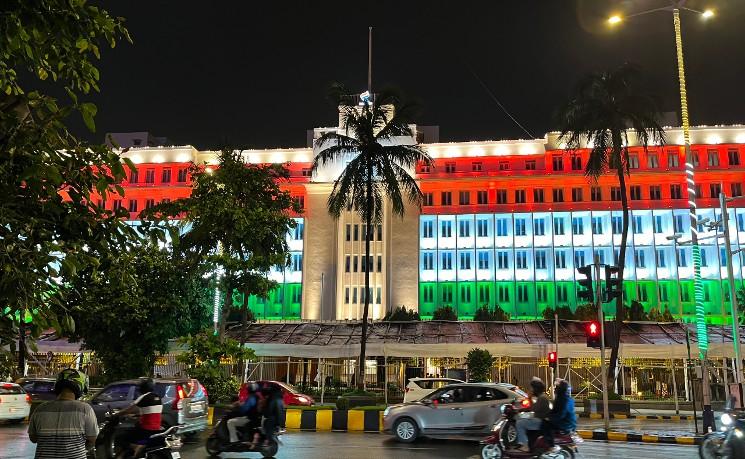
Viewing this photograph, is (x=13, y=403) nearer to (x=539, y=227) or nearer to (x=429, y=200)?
(x=429, y=200)

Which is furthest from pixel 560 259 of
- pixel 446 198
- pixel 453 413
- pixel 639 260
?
pixel 453 413

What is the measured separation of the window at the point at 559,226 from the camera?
177ft

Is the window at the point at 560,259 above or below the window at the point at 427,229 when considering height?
below

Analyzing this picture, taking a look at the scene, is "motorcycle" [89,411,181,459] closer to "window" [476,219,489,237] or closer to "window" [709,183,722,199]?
"window" [476,219,489,237]

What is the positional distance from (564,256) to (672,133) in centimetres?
1443

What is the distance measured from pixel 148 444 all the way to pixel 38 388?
17932mm

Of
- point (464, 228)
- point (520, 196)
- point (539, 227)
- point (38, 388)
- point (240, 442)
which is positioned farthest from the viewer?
point (520, 196)

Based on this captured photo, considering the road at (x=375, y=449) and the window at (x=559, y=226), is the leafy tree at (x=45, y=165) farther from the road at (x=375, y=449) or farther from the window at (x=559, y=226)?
the window at (x=559, y=226)

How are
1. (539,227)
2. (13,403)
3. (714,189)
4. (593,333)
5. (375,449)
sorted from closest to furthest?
1. (375,449)
2. (593,333)
3. (13,403)
4. (714,189)
5. (539,227)

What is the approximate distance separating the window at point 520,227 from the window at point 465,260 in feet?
15.5

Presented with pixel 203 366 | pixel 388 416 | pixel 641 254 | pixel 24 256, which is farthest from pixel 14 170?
pixel 641 254

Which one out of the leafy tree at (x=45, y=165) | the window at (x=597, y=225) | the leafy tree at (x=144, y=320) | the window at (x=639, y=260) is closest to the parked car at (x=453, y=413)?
the leafy tree at (x=45, y=165)

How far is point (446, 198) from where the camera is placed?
56.8 metres

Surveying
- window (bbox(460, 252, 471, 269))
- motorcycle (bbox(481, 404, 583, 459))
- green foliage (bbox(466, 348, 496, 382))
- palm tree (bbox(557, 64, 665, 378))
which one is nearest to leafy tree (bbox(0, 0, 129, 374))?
motorcycle (bbox(481, 404, 583, 459))
